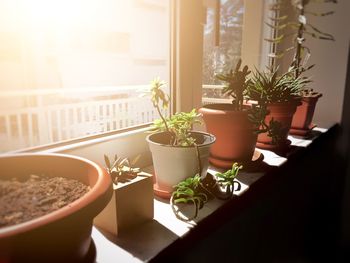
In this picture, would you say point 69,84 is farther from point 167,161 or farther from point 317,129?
point 167,161

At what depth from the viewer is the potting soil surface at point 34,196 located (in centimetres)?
39

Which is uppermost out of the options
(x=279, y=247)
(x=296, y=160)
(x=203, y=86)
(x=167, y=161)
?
(x=203, y=86)

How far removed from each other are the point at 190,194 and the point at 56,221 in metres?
0.36

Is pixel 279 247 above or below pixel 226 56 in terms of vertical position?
below

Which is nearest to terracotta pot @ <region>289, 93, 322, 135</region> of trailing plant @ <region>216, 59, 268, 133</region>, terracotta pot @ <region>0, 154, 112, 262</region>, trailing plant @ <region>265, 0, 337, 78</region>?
trailing plant @ <region>265, 0, 337, 78</region>

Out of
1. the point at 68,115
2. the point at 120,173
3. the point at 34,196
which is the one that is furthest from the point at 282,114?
the point at 68,115

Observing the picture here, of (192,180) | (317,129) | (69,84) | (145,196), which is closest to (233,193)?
(192,180)

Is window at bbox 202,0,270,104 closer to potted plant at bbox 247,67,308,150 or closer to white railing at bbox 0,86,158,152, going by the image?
potted plant at bbox 247,67,308,150

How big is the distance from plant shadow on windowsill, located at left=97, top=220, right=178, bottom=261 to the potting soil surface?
14 centimetres

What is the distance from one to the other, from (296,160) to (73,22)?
0.94 m

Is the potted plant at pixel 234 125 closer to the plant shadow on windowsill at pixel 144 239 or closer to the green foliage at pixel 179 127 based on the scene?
the green foliage at pixel 179 127

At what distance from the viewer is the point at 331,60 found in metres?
1.55

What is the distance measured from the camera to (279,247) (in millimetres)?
1182

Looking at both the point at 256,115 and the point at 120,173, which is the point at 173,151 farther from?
the point at 256,115
